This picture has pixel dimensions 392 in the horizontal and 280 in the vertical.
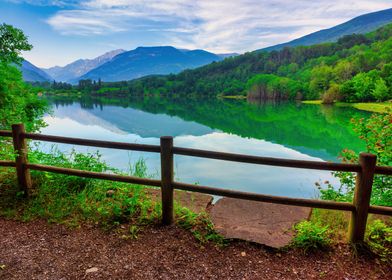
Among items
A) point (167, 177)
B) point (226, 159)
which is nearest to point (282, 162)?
point (226, 159)

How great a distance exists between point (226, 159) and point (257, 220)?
1.47 metres

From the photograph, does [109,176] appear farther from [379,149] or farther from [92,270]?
[379,149]

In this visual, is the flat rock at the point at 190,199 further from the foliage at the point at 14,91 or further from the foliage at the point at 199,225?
the foliage at the point at 14,91

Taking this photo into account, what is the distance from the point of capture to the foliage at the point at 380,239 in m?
3.56

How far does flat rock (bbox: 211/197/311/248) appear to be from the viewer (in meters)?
4.04

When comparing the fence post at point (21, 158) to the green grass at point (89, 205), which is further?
the fence post at point (21, 158)

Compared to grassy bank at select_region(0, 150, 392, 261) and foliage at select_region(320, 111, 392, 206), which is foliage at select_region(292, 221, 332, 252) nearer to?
grassy bank at select_region(0, 150, 392, 261)

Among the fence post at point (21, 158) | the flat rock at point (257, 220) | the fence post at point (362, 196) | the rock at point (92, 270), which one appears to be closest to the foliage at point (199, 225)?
the flat rock at point (257, 220)

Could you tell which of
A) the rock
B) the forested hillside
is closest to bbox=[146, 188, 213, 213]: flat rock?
the rock

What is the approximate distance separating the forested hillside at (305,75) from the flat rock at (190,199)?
6872 centimetres

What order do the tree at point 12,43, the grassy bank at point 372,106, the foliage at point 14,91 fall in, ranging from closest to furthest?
the grassy bank at point 372,106 < the foliage at point 14,91 < the tree at point 12,43

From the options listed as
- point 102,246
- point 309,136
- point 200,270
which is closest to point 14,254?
point 102,246

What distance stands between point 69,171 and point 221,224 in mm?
2559

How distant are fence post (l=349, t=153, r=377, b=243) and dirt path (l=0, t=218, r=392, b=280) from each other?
0.27 metres
